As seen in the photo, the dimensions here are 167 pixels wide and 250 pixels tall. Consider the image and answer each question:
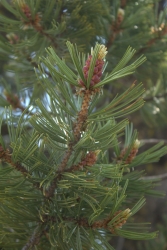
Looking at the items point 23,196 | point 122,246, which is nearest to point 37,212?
point 23,196

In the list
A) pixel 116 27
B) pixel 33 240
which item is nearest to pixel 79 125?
pixel 33 240

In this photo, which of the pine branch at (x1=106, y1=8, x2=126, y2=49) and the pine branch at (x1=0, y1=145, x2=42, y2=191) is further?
the pine branch at (x1=106, y1=8, x2=126, y2=49)

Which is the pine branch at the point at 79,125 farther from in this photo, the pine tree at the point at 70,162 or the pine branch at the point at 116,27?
the pine branch at the point at 116,27

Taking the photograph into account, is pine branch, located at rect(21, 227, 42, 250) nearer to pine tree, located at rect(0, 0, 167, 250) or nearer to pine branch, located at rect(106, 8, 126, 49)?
pine tree, located at rect(0, 0, 167, 250)

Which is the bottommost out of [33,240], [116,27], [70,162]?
[33,240]

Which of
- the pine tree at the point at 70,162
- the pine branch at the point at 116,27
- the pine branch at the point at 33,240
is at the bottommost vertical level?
the pine branch at the point at 33,240

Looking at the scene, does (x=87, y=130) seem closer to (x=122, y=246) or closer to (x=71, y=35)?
(x=71, y=35)

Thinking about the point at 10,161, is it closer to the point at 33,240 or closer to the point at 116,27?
the point at 33,240

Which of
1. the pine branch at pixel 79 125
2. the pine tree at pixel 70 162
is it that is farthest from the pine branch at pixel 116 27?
the pine branch at pixel 79 125

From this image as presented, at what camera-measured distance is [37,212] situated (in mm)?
734

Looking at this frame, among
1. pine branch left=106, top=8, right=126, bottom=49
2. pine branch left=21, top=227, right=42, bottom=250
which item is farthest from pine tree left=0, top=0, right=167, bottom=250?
pine branch left=106, top=8, right=126, bottom=49

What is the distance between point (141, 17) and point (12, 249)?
2.01 ft

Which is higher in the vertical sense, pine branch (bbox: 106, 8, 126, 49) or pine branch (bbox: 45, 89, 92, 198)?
pine branch (bbox: 106, 8, 126, 49)

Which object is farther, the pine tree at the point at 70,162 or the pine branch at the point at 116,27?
the pine branch at the point at 116,27
